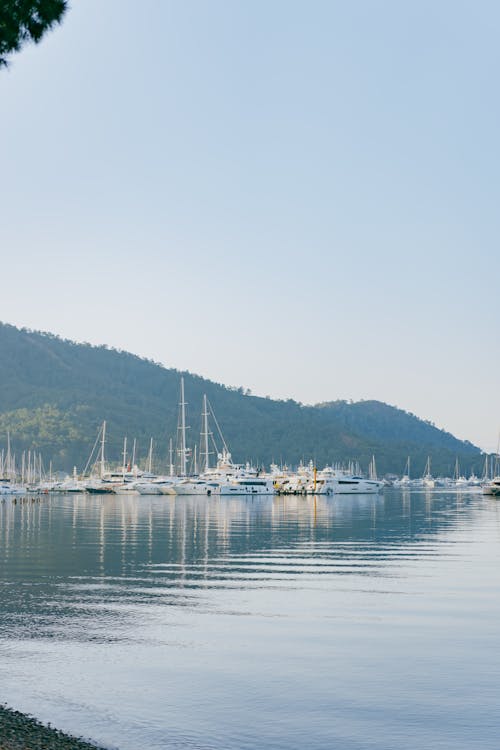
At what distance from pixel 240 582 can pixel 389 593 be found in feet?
20.2

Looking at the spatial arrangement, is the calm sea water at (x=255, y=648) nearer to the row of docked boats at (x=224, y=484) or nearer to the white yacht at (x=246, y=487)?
the white yacht at (x=246, y=487)

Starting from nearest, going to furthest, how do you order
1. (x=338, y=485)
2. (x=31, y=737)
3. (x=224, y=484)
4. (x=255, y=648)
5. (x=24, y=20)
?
(x=31, y=737) < (x=24, y=20) < (x=255, y=648) < (x=224, y=484) < (x=338, y=485)

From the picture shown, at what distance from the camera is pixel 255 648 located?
2359 centimetres

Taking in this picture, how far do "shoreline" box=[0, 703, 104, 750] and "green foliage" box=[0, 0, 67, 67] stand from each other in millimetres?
12501

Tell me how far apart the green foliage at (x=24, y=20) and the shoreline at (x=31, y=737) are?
12.5m

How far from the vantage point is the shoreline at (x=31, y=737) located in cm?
1451

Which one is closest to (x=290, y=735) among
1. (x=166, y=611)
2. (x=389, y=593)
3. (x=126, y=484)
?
(x=166, y=611)

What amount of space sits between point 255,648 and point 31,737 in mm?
9369

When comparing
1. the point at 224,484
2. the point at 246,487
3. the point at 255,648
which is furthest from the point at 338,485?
the point at 255,648

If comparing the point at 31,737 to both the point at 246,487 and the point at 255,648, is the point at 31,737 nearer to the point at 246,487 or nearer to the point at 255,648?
the point at 255,648

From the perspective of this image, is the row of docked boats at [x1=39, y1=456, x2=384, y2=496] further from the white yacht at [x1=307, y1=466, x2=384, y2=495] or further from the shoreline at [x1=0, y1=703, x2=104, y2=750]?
the shoreline at [x1=0, y1=703, x2=104, y2=750]

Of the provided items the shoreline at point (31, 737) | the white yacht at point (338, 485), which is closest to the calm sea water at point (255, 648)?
the shoreline at point (31, 737)

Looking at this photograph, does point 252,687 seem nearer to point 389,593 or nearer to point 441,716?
point 441,716

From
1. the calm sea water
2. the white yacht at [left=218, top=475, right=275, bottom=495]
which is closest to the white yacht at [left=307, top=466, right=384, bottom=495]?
the white yacht at [left=218, top=475, right=275, bottom=495]
